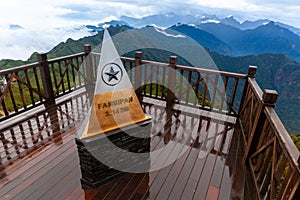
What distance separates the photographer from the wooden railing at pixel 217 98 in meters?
1.60

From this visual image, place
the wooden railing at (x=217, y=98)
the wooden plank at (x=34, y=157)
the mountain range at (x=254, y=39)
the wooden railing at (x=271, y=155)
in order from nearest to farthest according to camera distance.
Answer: the wooden railing at (x=271, y=155)
the wooden railing at (x=217, y=98)
the wooden plank at (x=34, y=157)
the mountain range at (x=254, y=39)

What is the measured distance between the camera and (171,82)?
3.95 metres

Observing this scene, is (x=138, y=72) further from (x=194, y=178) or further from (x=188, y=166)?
(x=194, y=178)

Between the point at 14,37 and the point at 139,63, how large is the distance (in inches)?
908

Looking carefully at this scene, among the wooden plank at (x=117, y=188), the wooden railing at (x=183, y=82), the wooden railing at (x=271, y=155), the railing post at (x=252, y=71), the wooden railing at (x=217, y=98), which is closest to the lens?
the wooden railing at (x=271, y=155)

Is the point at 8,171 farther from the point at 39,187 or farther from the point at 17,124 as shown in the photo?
the point at 17,124

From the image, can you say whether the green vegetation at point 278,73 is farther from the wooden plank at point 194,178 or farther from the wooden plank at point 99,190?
the wooden plank at point 99,190

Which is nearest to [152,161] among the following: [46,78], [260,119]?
[260,119]

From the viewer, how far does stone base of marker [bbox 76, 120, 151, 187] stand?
1994mm

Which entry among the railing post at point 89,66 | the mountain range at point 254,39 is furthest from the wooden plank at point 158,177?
the mountain range at point 254,39

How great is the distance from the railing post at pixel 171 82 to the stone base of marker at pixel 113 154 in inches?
69.2

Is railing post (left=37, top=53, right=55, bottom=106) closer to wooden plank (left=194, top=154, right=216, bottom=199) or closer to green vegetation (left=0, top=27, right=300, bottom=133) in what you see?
wooden plank (left=194, top=154, right=216, bottom=199)

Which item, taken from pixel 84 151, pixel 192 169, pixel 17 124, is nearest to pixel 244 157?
pixel 192 169

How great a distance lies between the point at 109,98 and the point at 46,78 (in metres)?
2.52
